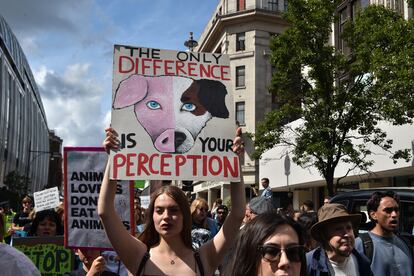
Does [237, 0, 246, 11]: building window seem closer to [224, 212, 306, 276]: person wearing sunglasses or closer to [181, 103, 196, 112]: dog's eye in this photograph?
[181, 103, 196, 112]: dog's eye

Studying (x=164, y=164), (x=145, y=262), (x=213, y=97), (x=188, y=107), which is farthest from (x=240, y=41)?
(x=145, y=262)

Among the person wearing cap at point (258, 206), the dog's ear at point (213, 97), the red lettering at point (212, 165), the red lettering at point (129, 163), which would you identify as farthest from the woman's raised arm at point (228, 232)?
the person wearing cap at point (258, 206)

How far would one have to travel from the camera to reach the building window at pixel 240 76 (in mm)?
43281

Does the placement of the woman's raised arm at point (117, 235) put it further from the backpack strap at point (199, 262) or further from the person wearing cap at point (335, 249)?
the person wearing cap at point (335, 249)

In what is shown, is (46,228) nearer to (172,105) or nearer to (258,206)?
(258,206)

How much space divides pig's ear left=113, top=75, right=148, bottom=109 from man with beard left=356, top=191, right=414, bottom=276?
7.42 feet

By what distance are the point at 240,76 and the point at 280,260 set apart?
1648 inches

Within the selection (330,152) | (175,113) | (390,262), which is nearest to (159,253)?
(175,113)

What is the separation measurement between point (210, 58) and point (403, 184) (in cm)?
1889

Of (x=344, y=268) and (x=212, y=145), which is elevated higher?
(x=212, y=145)

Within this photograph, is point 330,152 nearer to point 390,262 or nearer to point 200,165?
point 390,262

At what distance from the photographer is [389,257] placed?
4.43 metres

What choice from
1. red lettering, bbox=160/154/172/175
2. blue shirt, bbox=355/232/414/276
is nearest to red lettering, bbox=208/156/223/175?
red lettering, bbox=160/154/172/175

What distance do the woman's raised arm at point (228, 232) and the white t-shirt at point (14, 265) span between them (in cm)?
140
